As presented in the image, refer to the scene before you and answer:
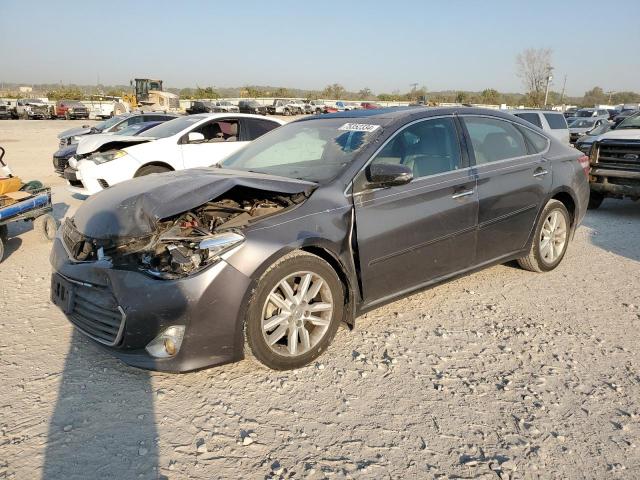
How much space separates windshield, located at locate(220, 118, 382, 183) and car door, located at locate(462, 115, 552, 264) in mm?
1117

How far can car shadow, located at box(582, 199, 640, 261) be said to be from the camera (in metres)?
6.19

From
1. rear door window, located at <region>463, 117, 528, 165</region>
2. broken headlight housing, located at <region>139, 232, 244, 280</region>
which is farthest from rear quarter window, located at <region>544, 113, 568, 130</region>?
broken headlight housing, located at <region>139, 232, 244, 280</region>

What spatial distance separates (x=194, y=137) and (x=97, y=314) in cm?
587

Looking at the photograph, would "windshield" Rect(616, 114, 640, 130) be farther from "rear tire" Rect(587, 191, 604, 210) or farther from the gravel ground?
the gravel ground

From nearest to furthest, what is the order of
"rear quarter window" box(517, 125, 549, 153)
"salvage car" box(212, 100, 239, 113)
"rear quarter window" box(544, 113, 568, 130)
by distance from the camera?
"rear quarter window" box(517, 125, 549, 153) < "rear quarter window" box(544, 113, 568, 130) < "salvage car" box(212, 100, 239, 113)

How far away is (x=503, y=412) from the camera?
286 cm

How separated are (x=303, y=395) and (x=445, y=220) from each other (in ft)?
5.96

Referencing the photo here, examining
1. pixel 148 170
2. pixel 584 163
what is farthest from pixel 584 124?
pixel 148 170

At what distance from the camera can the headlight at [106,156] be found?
811cm

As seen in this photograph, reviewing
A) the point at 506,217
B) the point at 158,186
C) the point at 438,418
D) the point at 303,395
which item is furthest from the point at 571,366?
the point at 158,186

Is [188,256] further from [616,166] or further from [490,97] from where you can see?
[490,97]

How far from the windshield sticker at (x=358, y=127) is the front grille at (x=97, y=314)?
2.23 m

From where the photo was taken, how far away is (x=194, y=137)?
847 centimetres

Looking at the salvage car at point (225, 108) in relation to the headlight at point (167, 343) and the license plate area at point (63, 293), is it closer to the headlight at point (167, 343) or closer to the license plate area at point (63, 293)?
the license plate area at point (63, 293)
